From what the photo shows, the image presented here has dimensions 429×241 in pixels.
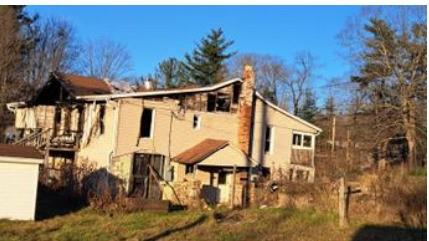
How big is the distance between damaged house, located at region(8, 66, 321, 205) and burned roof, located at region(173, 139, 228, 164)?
5 cm

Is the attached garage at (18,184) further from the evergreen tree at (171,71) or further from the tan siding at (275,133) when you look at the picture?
the evergreen tree at (171,71)

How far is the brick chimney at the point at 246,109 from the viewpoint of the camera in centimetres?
3506

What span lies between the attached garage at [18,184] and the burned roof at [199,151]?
10.6 metres

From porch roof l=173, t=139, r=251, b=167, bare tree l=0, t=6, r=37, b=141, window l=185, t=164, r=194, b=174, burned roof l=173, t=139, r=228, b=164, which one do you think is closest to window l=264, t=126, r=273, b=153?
porch roof l=173, t=139, r=251, b=167

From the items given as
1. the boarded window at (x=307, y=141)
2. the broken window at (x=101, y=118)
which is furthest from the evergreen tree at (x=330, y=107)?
the broken window at (x=101, y=118)

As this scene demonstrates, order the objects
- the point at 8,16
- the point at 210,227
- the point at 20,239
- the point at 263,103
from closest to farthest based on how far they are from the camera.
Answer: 1. the point at 20,239
2. the point at 210,227
3. the point at 263,103
4. the point at 8,16

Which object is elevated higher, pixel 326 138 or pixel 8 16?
pixel 8 16

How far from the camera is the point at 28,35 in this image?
179 ft

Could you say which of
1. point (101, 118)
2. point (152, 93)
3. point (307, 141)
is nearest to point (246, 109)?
point (307, 141)

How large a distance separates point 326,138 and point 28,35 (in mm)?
28600

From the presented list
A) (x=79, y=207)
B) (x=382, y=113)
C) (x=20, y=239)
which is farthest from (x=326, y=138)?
(x=20, y=239)

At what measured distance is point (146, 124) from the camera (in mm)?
31766

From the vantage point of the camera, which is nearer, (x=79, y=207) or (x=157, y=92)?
(x=79, y=207)

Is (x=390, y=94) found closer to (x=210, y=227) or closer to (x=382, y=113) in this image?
(x=382, y=113)
